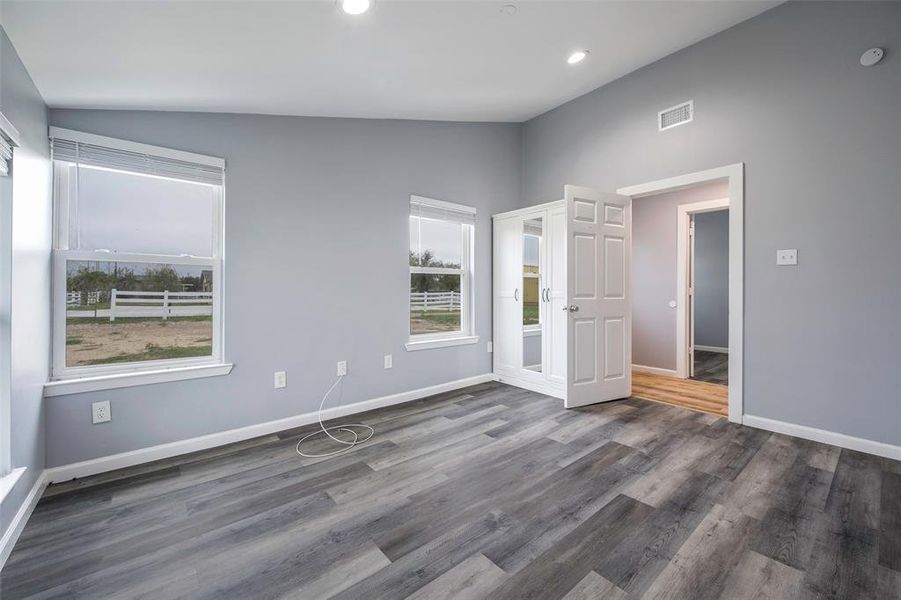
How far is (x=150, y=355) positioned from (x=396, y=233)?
6.91 ft

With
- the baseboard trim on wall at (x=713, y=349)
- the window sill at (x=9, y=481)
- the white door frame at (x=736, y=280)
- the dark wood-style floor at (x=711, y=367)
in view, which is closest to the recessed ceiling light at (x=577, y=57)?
the white door frame at (x=736, y=280)

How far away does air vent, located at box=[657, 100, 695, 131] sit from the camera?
339 centimetres

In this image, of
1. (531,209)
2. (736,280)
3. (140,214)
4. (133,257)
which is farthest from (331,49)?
(736,280)

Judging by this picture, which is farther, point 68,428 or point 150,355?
point 150,355

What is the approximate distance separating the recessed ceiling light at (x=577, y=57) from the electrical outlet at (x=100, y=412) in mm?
4132

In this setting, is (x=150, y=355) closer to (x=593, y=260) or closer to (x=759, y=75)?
(x=593, y=260)

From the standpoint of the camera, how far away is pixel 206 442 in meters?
2.68

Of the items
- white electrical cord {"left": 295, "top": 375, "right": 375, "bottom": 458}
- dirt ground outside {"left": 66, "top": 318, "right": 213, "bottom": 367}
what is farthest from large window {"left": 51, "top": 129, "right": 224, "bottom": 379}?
white electrical cord {"left": 295, "top": 375, "right": 375, "bottom": 458}

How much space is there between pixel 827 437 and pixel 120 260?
193 inches

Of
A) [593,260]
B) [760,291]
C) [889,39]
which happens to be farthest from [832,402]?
[889,39]

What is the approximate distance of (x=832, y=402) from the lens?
2721 millimetres

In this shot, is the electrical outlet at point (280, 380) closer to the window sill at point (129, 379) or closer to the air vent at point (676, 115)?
the window sill at point (129, 379)

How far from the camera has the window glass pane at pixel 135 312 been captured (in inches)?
92.4

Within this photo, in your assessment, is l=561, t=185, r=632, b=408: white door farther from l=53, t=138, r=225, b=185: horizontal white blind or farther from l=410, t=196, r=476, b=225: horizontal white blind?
l=53, t=138, r=225, b=185: horizontal white blind
